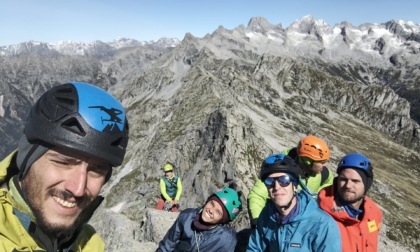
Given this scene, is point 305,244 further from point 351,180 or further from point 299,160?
point 299,160

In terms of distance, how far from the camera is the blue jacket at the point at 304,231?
8.52 m

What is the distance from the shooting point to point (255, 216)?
1180 centimetres

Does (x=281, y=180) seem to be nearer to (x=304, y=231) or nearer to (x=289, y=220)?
(x=289, y=220)

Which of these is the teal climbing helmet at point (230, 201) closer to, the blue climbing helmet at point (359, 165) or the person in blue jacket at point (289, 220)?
the person in blue jacket at point (289, 220)

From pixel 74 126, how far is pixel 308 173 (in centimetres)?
986

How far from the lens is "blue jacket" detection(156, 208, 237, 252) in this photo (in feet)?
37.5

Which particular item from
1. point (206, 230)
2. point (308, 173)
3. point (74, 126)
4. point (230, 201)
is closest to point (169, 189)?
point (230, 201)

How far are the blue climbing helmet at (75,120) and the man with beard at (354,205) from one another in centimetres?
766

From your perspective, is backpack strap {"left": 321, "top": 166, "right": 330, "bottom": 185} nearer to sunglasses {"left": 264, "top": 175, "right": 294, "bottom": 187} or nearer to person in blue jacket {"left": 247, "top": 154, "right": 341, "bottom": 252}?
person in blue jacket {"left": 247, "top": 154, "right": 341, "bottom": 252}

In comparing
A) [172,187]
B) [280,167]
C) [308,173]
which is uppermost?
[280,167]

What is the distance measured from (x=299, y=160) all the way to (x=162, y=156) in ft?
323

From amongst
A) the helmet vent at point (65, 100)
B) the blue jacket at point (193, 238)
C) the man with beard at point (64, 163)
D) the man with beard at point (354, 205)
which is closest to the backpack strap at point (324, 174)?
the man with beard at point (354, 205)

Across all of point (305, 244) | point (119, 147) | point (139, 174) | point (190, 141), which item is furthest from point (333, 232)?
point (139, 174)

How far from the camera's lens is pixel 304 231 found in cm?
883
